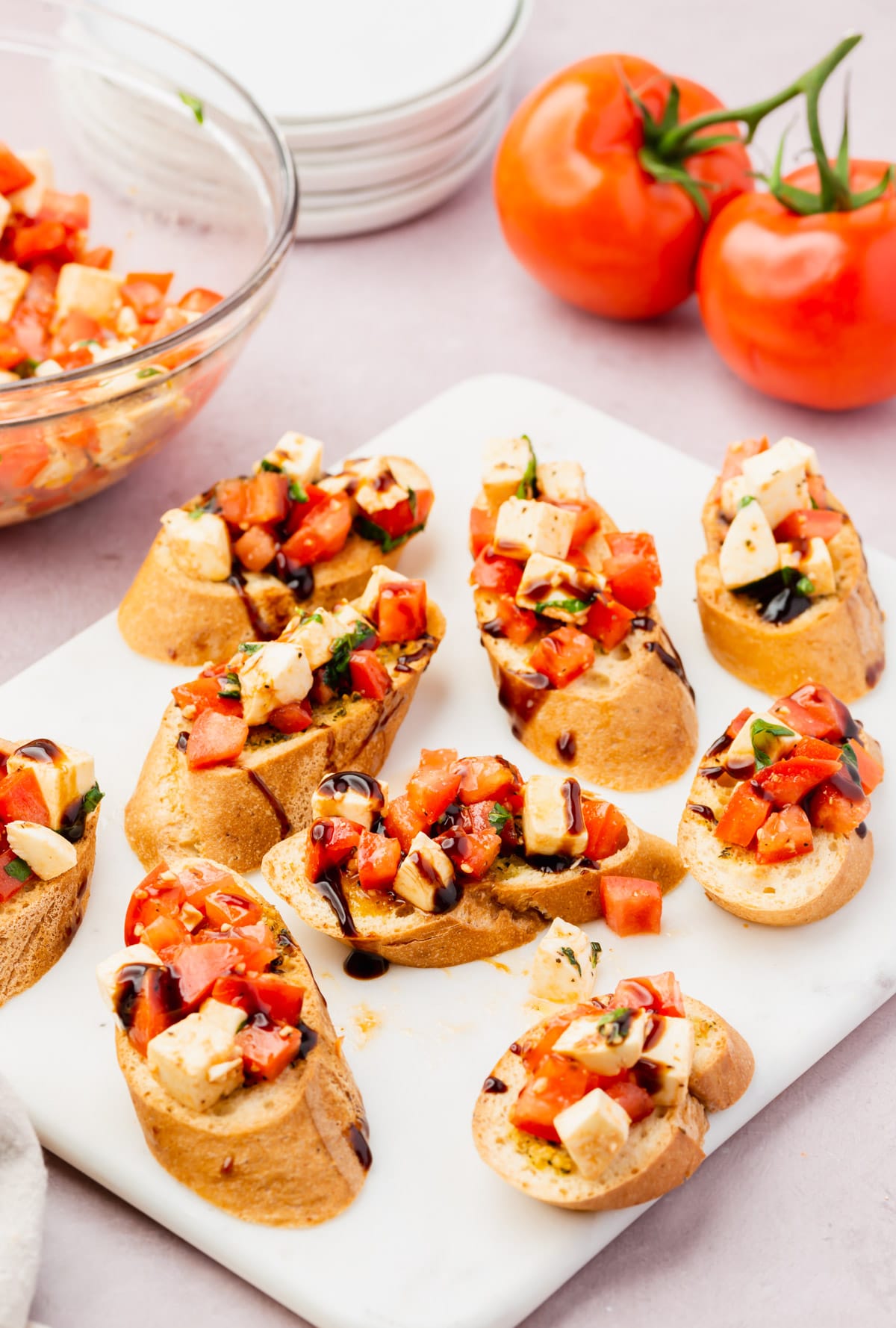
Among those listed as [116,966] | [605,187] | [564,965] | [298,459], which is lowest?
[564,965]

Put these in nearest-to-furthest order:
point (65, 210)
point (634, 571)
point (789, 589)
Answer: point (634, 571) < point (789, 589) < point (65, 210)

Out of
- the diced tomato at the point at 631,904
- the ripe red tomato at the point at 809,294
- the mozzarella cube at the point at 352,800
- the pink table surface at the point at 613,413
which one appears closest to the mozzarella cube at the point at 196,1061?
the pink table surface at the point at 613,413

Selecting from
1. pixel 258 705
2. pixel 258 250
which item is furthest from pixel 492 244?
pixel 258 705

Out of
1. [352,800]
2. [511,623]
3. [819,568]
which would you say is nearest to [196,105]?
[511,623]

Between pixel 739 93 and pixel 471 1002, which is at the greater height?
pixel 739 93

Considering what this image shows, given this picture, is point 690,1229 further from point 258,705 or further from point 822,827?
point 258,705

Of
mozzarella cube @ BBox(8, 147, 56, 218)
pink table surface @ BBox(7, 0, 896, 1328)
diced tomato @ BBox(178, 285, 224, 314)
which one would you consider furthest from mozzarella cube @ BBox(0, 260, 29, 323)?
pink table surface @ BBox(7, 0, 896, 1328)

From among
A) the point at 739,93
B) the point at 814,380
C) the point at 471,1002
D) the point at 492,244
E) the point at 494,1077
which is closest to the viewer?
the point at 494,1077

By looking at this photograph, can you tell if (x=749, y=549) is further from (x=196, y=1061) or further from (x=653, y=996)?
(x=196, y=1061)

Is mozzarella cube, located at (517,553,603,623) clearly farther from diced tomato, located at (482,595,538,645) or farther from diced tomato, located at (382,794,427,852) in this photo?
→ diced tomato, located at (382,794,427,852)
